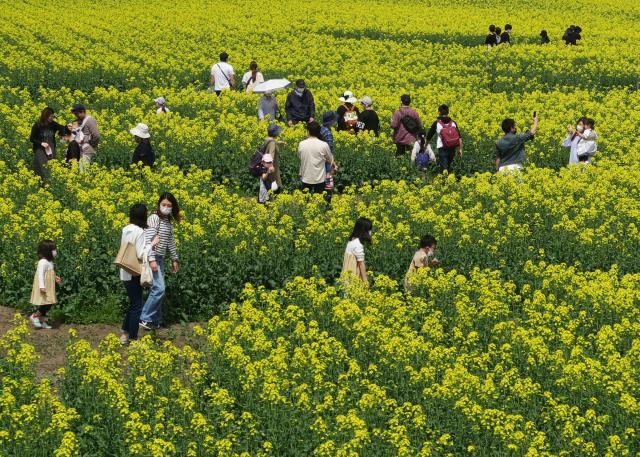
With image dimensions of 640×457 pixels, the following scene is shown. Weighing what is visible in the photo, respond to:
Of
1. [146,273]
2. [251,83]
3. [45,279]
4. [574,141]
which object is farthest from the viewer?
[251,83]

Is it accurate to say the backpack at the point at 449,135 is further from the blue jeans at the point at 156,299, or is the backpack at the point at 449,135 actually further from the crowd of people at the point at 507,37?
the crowd of people at the point at 507,37

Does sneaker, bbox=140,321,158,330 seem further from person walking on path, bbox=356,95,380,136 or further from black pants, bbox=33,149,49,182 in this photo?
person walking on path, bbox=356,95,380,136

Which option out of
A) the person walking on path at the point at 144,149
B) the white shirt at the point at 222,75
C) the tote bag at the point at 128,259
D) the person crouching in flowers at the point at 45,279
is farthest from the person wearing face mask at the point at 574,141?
the person crouching in flowers at the point at 45,279

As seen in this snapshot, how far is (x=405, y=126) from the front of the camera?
2362 centimetres

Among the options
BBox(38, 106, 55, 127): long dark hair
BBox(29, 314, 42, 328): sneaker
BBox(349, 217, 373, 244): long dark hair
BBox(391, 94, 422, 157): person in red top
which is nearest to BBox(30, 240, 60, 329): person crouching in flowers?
BBox(29, 314, 42, 328): sneaker

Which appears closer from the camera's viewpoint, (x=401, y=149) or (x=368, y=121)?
(x=401, y=149)

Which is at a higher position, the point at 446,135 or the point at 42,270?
the point at 446,135

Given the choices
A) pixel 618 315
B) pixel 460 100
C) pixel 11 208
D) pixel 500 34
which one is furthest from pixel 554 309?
pixel 500 34

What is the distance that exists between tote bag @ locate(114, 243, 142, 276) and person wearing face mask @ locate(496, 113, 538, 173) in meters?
9.53

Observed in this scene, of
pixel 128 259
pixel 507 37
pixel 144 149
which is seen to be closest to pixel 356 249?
pixel 128 259

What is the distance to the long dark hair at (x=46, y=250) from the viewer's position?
15.5 metres

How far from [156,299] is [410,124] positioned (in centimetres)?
977

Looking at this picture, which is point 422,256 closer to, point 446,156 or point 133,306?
point 133,306

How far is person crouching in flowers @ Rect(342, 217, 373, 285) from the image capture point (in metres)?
15.5
